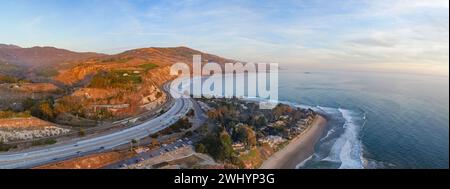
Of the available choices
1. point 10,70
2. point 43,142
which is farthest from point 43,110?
point 10,70

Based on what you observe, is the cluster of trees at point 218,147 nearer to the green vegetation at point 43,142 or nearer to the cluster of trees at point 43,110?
the green vegetation at point 43,142

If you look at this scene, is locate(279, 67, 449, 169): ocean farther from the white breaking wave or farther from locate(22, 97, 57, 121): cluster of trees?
locate(22, 97, 57, 121): cluster of trees

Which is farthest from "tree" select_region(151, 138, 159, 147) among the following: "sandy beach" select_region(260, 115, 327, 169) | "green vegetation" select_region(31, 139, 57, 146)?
"sandy beach" select_region(260, 115, 327, 169)

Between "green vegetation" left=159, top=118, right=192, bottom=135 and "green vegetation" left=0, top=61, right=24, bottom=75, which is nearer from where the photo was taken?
"green vegetation" left=159, top=118, right=192, bottom=135

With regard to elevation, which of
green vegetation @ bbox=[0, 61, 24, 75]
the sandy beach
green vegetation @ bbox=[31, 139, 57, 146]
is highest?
green vegetation @ bbox=[0, 61, 24, 75]

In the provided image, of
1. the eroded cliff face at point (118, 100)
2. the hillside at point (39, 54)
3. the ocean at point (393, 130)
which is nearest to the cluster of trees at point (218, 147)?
the ocean at point (393, 130)

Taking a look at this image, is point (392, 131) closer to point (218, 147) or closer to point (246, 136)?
point (246, 136)
